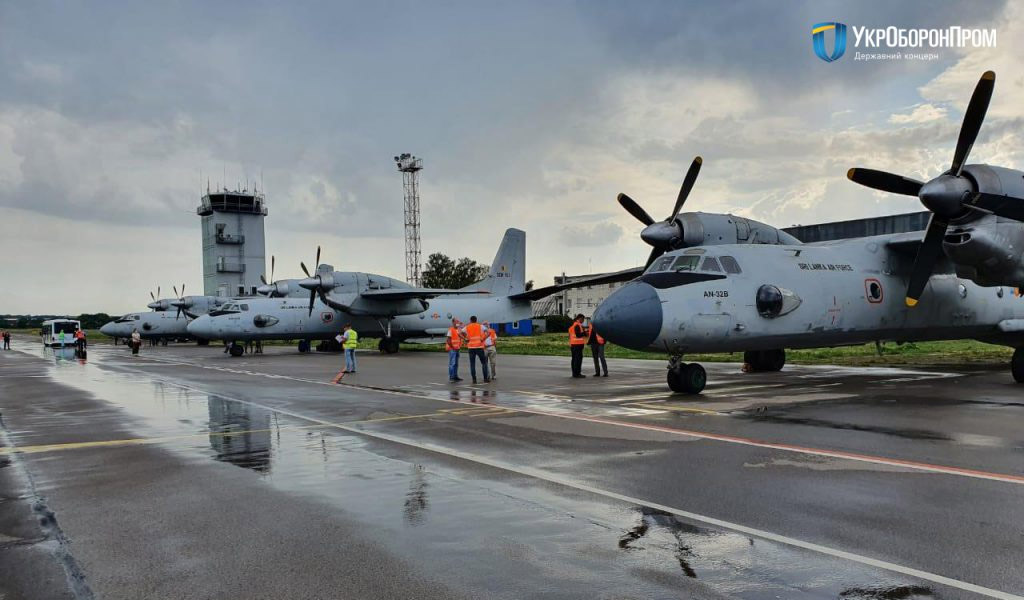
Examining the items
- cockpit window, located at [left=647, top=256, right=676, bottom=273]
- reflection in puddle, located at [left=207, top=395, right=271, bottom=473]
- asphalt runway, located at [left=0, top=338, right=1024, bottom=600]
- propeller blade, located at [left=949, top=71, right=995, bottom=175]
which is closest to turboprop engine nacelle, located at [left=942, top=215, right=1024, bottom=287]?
propeller blade, located at [left=949, top=71, right=995, bottom=175]

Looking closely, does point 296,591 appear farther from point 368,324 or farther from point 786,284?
point 368,324

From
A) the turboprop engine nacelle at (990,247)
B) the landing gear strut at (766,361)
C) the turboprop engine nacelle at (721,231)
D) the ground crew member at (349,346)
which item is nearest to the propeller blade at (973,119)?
the turboprop engine nacelle at (990,247)

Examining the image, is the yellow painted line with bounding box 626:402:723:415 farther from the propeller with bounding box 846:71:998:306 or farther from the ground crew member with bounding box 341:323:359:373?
the ground crew member with bounding box 341:323:359:373

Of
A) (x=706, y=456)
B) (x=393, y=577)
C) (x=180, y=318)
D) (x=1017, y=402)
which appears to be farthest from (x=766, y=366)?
(x=180, y=318)

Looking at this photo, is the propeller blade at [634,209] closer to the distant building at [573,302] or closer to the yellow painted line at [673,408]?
the yellow painted line at [673,408]

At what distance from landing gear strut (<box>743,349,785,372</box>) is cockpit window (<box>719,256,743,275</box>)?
6224mm

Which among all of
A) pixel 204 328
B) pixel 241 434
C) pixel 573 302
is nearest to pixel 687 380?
pixel 241 434

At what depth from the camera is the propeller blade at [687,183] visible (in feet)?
55.0

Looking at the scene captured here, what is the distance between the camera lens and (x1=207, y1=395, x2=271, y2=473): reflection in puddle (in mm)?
8180

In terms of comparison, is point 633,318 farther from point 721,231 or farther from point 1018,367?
point 1018,367

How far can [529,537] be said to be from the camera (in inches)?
199

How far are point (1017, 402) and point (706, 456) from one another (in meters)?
7.91

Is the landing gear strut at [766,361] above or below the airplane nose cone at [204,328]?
below

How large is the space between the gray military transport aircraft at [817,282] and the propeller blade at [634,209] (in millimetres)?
3743
